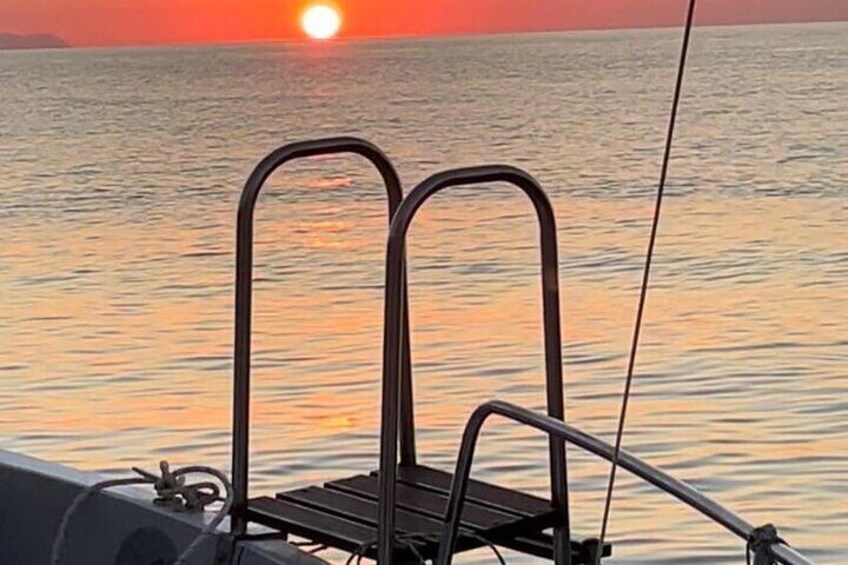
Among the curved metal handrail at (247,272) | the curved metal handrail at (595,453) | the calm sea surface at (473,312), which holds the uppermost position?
the calm sea surface at (473,312)

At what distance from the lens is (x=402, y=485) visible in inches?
152

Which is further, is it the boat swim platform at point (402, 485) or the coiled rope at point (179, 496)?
the coiled rope at point (179, 496)

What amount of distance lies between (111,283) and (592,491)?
29.1 ft

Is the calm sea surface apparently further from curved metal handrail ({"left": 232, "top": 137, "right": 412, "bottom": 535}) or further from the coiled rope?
curved metal handrail ({"left": 232, "top": 137, "right": 412, "bottom": 535})

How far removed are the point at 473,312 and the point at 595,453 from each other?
10370 millimetres

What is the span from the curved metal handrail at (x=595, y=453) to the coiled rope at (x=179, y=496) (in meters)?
0.49

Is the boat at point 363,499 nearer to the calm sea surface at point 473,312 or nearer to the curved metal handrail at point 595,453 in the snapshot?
the curved metal handrail at point 595,453

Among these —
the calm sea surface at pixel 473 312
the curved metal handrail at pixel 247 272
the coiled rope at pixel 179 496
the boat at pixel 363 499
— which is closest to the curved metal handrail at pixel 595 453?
the boat at pixel 363 499

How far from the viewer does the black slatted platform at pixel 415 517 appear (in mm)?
3494

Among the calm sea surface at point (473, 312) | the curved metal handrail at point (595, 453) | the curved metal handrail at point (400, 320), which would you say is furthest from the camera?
the calm sea surface at point (473, 312)

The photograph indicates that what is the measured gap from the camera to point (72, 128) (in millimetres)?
46625

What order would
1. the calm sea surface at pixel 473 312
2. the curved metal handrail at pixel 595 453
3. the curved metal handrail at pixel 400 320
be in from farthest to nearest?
the calm sea surface at pixel 473 312, the curved metal handrail at pixel 400 320, the curved metal handrail at pixel 595 453

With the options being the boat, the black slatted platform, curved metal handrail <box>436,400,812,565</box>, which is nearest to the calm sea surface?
the boat

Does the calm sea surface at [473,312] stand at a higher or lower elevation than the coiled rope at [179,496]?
higher
